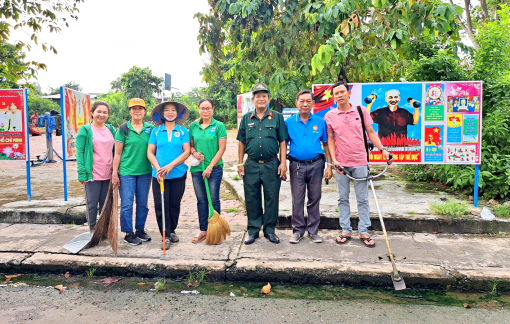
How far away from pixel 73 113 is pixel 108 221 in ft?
Result: 9.63

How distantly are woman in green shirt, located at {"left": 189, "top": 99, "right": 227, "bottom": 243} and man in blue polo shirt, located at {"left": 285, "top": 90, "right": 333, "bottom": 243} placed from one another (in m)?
0.84

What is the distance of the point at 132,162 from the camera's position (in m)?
4.57

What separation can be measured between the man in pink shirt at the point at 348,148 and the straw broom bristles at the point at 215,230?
4.49 ft

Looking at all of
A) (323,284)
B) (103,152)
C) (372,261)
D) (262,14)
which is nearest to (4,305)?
(103,152)

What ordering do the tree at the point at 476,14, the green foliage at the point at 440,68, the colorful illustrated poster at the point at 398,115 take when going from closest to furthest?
the colorful illustrated poster at the point at 398,115
the green foliage at the point at 440,68
the tree at the point at 476,14

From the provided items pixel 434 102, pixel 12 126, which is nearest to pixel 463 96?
pixel 434 102

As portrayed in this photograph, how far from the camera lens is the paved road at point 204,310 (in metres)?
3.18

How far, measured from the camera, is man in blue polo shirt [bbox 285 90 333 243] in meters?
4.62

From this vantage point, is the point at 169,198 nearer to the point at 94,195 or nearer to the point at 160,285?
the point at 94,195

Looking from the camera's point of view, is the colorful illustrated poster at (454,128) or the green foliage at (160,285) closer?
the green foliage at (160,285)

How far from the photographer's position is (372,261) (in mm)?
4129

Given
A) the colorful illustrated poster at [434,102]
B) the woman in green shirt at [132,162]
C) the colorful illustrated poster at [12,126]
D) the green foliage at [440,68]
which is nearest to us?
the woman in green shirt at [132,162]

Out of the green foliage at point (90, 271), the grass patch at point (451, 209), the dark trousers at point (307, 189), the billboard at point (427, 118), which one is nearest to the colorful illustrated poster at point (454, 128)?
the billboard at point (427, 118)

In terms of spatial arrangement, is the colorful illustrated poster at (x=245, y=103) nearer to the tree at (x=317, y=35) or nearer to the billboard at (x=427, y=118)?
the tree at (x=317, y=35)
